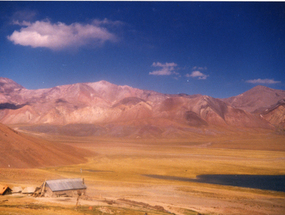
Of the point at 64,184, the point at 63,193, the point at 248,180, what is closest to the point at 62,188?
the point at 63,193

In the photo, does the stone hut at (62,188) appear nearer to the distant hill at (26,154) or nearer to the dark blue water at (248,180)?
the dark blue water at (248,180)

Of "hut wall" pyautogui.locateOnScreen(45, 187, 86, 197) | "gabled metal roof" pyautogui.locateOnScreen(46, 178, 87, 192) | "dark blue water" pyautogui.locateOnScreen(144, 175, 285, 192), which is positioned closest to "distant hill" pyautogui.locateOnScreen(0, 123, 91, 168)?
"gabled metal roof" pyautogui.locateOnScreen(46, 178, 87, 192)

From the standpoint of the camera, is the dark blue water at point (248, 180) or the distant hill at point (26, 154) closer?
the dark blue water at point (248, 180)

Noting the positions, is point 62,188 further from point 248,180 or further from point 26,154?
point 248,180

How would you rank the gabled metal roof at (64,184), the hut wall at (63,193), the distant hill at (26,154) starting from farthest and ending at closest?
the distant hill at (26,154), the gabled metal roof at (64,184), the hut wall at (63,193)

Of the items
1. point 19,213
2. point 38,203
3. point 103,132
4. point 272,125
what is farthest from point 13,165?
point 272,125

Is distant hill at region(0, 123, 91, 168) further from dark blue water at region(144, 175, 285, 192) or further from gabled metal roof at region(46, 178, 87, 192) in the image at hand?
dark blue water at region(144, 175, 285, 192)

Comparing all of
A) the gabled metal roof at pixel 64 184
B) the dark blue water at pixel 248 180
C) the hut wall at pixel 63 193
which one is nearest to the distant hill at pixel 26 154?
the gabled metal roof at pixel 64 184
